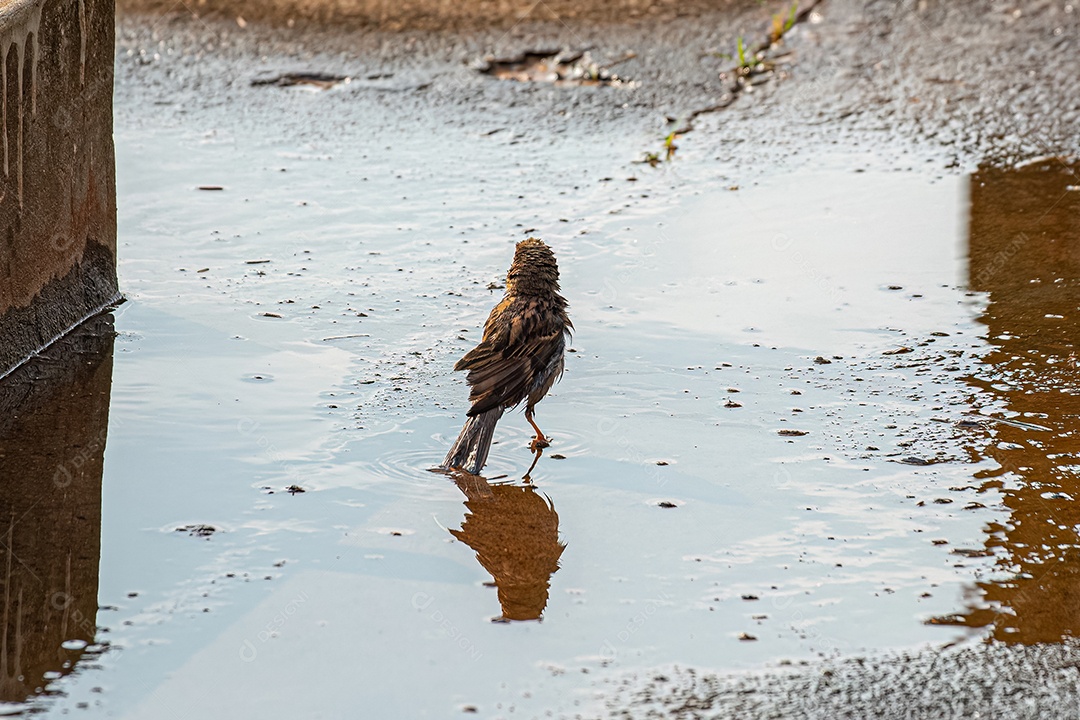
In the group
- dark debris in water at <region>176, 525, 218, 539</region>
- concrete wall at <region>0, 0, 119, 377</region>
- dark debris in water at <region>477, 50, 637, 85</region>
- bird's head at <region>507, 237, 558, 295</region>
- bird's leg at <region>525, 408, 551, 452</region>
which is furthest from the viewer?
dark debris in water at <region>477, 50, 637, 85</region>

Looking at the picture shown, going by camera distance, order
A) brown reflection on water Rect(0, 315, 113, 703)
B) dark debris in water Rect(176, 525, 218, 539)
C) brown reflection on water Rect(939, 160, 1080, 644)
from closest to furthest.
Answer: brown reflection on water Rect(0, 315, 113, 703) → brown reflection on water Rect(939, 160, 1080, 644) → dark debris in water Rect(176, 525, 218, 539)

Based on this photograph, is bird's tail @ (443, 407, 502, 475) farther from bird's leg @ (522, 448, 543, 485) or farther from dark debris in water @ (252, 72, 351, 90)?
dark debris in water @ (252, 72, 351, 90)

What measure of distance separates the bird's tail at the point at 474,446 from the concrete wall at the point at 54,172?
6.26 ft

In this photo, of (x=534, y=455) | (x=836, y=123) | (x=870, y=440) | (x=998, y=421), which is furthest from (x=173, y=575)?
(x=836, y=123)

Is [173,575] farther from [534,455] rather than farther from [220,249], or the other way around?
[220,249]

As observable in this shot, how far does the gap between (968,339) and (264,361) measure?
9.55 ft

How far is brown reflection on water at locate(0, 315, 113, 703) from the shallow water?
58 millimetres

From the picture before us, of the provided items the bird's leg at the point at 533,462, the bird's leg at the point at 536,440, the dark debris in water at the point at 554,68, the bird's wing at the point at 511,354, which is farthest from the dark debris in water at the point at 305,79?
the bird's leg at the point at 533,462

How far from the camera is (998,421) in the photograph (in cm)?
452

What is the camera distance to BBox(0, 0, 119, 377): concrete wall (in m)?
4.86

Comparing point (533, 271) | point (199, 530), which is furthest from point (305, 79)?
point (199, 530)

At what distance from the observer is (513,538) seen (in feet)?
12.9

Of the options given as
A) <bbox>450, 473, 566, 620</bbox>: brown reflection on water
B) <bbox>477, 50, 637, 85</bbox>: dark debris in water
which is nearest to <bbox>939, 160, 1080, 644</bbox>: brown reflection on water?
<bbox>450, 473, 566, 620</bbox>: brown reflection on water

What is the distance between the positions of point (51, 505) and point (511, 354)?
160 centimetres
